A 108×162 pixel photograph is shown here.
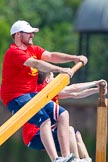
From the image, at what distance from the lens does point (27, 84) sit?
35.8ft

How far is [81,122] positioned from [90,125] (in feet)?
1.36

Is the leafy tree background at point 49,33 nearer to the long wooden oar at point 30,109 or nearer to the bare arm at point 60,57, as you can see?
the bare arm at point 60,57

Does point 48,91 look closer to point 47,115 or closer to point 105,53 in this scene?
point 47,115

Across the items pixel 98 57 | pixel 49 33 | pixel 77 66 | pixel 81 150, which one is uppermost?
pixel 49 33

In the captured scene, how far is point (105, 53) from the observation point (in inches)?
1929

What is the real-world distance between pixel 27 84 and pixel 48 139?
63cm

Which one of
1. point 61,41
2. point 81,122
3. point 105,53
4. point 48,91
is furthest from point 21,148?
point 48,91

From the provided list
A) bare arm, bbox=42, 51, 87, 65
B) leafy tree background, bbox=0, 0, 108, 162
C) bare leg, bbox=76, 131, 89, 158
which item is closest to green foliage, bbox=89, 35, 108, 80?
leafy tree background, bbox=0, 0, 108, 162

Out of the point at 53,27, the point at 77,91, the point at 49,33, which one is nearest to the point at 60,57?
the point at 77,91

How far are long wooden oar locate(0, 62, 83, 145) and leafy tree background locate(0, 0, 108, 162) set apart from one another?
21350 mm

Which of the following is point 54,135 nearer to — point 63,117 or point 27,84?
point 63,117

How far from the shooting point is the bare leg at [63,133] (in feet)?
35.1

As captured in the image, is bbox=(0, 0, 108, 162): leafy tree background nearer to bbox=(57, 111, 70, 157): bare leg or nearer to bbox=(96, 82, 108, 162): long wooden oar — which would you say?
bbox=(57, 111, 70, 157): bare leg

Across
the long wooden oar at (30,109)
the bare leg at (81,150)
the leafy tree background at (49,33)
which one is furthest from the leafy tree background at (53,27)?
the long wooden oar at (30,109)
